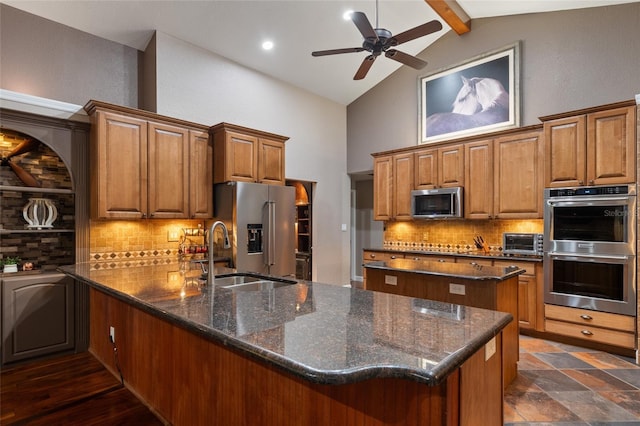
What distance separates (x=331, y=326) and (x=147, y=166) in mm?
3155

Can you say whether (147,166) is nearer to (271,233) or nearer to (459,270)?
(271,233)

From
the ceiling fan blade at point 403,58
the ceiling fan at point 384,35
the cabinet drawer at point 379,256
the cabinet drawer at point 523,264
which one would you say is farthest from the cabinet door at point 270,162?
the cabinet drawer at point 523,264

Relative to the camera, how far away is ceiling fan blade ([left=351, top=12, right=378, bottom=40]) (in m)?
2.77

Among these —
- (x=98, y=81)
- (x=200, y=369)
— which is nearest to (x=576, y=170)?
(x=200, y=369)

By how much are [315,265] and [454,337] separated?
482cm

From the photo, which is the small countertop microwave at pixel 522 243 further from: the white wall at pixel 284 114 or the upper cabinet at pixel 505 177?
the white wall at pixel 284 114

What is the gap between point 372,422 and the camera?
1.11 metres

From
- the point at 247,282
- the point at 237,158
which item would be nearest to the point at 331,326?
the point at 247,282

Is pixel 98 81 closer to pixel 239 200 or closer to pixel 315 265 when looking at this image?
pixel 239 200

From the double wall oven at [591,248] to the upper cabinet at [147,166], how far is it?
3.88m

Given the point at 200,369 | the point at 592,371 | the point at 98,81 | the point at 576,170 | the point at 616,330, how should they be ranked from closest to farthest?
the point at 200,369 < the point at 592,371 < the point at 616,330 < the point at 576,170 < the point at 98,81

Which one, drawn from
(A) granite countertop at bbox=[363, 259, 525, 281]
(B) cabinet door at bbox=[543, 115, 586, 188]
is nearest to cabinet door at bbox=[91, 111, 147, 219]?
(A) granite countertop at bbox=[363, 259, 525, 281]

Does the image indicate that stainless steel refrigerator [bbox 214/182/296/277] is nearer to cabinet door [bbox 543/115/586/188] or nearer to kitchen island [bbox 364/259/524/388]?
kitchen island [bbox 364/259/524/388]

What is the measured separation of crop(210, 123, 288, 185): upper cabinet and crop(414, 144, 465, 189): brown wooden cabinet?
206 centimetres
